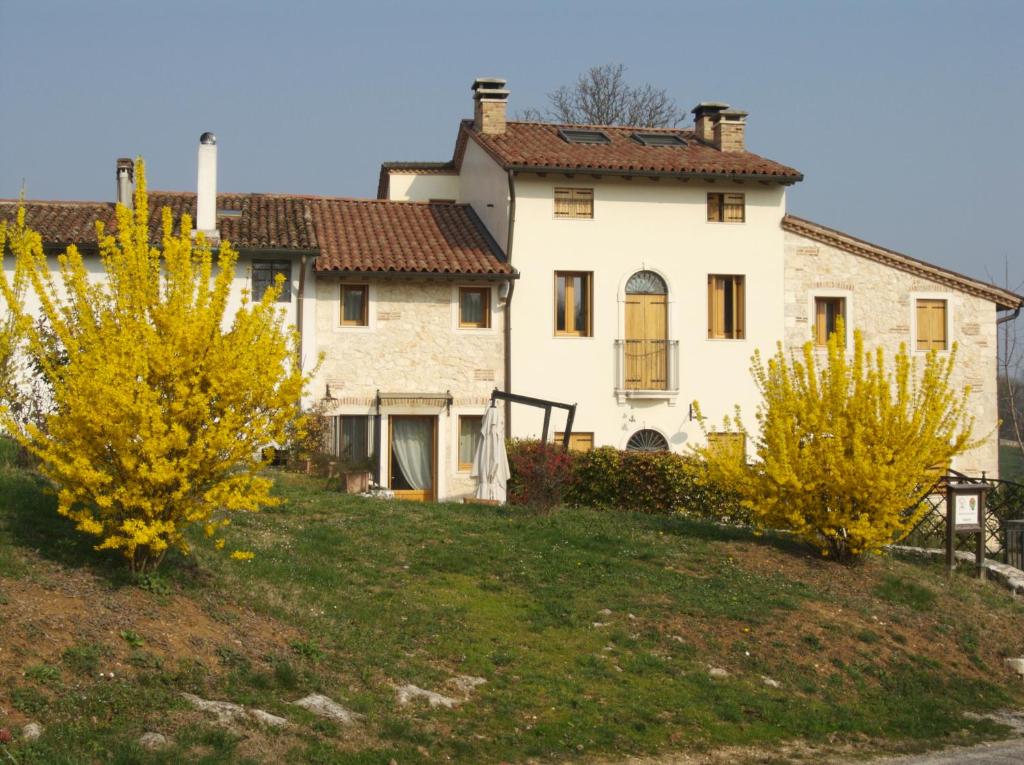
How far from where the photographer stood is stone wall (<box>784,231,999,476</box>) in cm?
2597

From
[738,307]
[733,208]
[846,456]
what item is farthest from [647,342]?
[846,456]

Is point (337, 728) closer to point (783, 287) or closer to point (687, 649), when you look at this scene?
point (687, 649)

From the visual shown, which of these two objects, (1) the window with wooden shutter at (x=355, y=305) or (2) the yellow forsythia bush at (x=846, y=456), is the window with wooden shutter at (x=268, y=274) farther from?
(2) the yellow forsythia bush at (x=846, y=456)

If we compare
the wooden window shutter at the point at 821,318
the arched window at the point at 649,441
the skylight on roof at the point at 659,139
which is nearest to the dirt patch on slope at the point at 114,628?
the arched window at the point at 649,441

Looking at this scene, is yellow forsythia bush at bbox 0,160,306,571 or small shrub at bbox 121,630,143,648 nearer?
small shrub at bbox 121,630,143,648

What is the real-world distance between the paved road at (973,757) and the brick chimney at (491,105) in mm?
19127

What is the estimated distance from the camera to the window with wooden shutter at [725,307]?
25.8 meters

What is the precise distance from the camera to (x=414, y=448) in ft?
79.7

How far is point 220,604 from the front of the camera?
1098 cm

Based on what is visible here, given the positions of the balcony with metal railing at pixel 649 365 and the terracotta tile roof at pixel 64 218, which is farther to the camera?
the balcony with metal railing at pixel 649 365

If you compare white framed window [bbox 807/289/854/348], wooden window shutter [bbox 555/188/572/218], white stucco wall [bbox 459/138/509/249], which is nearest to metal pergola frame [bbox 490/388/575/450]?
white stucco wall [bbox 459/138/509/249]

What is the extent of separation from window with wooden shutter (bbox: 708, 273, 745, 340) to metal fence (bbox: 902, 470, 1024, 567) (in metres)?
6.24

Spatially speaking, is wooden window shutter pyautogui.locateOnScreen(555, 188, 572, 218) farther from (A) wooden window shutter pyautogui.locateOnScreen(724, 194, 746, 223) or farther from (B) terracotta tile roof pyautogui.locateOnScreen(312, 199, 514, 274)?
(A) wooden window shutter pyautogui.locateOnScreen(724, 194, 746, 223)

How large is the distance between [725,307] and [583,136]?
210 inches
